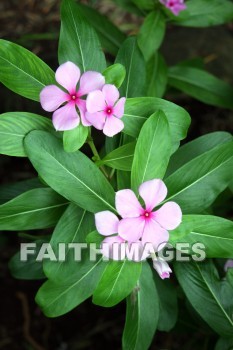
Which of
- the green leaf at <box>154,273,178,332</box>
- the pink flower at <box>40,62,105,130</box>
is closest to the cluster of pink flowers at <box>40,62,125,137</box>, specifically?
the pink flower at <box>40,62,105,130</box>

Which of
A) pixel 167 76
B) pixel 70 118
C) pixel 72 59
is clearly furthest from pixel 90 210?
pixel 167 76

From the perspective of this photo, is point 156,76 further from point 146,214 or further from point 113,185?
point 146,214

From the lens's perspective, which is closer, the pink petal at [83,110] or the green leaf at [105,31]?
the pink petal at [83,110]

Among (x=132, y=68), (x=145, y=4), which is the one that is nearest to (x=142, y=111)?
(x=132, y=68)

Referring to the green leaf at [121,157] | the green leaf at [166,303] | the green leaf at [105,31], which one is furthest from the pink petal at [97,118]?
the green leaf at [105,31]

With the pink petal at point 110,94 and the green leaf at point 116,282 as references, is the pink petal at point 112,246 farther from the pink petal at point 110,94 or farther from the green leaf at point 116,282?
the pink petal at point 110,94

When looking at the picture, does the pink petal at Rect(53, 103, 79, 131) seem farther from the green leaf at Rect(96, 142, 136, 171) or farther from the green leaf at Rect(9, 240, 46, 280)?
the green leaf at Rect(9, 240, 46, 280)
